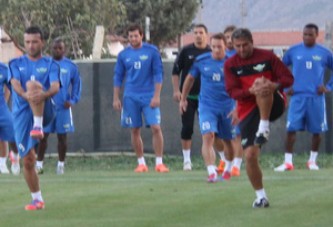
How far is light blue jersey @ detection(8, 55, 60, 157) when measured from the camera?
13.1m

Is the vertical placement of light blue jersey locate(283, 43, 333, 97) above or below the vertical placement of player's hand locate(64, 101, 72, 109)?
above

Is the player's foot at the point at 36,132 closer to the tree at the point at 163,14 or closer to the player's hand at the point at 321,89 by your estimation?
the player's hand at the point at 321,89

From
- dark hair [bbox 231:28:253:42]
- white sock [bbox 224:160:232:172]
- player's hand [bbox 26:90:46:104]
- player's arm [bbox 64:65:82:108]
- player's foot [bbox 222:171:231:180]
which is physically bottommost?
player's foot [bbox 222:171:231:180]

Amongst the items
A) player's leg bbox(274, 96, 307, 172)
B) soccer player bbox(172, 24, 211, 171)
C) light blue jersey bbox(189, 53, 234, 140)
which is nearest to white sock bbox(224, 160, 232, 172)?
light blue jersey bbox(189, 53, 234, 140)

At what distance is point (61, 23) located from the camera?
4241 centimetres

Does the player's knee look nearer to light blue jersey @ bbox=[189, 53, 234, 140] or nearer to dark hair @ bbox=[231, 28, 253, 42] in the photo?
light blue jersey @ bbox=[189, 53, 234, 140]

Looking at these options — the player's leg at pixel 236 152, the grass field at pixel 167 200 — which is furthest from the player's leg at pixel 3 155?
the player's leg at pixel 236 152

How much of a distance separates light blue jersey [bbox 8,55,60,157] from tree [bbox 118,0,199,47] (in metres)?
47.5

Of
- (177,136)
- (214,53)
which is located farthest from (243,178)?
(177,136)

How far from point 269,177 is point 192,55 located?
2.92 metres

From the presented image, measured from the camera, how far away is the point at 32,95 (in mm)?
12867

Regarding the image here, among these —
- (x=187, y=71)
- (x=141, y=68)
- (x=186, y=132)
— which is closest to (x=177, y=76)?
(x=187, y=71)

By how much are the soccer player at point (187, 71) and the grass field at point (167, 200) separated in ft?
4.02

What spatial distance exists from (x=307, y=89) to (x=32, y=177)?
708 cm
